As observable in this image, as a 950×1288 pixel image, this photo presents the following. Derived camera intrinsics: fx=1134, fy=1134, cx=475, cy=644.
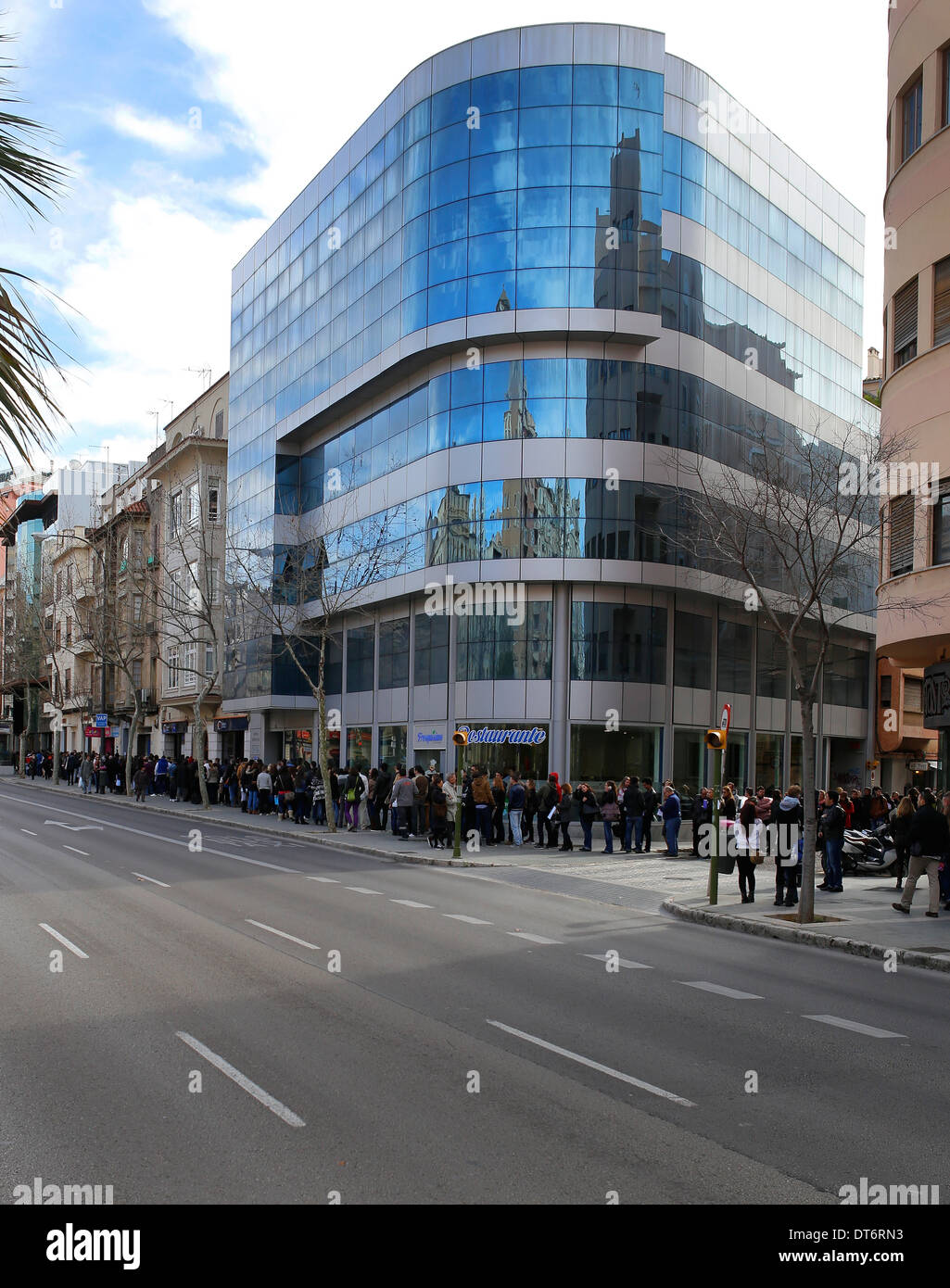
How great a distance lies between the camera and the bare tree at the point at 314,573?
39531 mm

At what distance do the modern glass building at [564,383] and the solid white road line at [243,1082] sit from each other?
25.7 meters

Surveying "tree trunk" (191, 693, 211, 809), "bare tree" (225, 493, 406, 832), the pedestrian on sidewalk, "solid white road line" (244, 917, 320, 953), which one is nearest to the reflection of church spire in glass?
"bare tree" (225, 493, 406, 832)

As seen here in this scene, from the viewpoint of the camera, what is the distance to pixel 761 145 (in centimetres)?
4212

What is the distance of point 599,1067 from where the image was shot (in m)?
7.60

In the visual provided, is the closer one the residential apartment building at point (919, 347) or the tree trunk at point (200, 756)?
the residential apartment building at point (919, 347)

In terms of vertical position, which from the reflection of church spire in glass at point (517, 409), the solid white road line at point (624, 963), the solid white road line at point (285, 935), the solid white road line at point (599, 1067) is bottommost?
the solid white road line at point (624, 963)

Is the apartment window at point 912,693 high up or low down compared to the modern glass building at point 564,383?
down

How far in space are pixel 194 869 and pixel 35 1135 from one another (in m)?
13.9

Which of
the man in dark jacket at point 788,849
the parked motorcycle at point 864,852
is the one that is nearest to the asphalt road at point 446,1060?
the man in dark jacket at point 788,849

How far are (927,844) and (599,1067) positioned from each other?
32.4 ft

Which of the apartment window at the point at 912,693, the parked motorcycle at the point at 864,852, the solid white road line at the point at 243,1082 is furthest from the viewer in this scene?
the apartment window at the point at 912,693

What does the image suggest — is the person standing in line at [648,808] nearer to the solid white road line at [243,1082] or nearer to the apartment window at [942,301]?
the apartment window at [942,301]

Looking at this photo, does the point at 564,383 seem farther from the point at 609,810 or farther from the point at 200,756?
the point at 200,756
